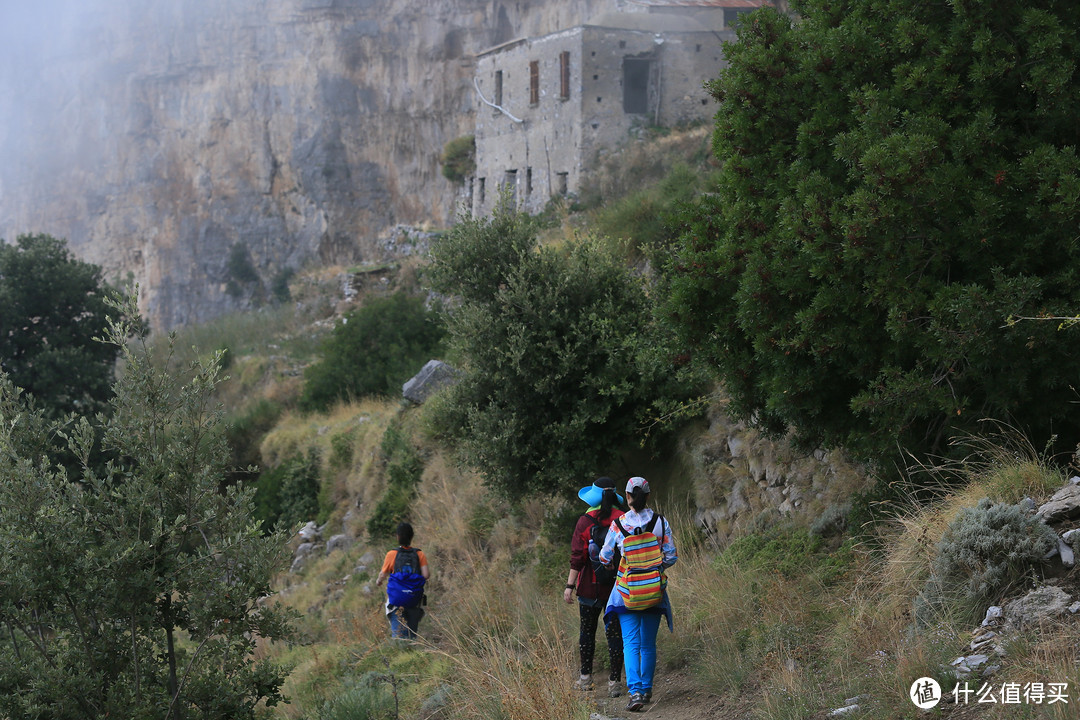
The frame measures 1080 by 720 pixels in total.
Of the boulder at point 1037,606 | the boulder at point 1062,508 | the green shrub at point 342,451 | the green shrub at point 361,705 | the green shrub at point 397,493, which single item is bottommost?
the green shrub at point 342,451

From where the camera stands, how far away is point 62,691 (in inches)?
211

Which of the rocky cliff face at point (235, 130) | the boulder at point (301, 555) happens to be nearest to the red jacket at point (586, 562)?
the boulder at point (301, 555)

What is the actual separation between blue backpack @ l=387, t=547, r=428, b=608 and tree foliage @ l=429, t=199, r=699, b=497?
5.46 feet

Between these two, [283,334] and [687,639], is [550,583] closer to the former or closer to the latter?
[687,639]

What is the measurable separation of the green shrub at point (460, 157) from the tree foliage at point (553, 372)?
29.8 meters

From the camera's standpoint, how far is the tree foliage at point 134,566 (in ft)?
17.8

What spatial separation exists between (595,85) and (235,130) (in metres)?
38.1

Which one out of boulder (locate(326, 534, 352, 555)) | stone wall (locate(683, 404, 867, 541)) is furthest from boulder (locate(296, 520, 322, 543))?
stone wall (locate(683, 404, 867, 541))

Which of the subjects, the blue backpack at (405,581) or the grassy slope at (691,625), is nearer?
the grassy slope at (691,625)

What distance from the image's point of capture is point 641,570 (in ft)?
20.2

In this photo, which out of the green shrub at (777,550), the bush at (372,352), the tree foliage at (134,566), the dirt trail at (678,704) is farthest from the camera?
the bush at (372,352)

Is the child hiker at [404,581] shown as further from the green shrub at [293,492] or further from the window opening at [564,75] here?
the window opening at [564,75]

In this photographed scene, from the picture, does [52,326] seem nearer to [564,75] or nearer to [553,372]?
[553,372]

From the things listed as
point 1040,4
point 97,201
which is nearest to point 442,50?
point 97,201
